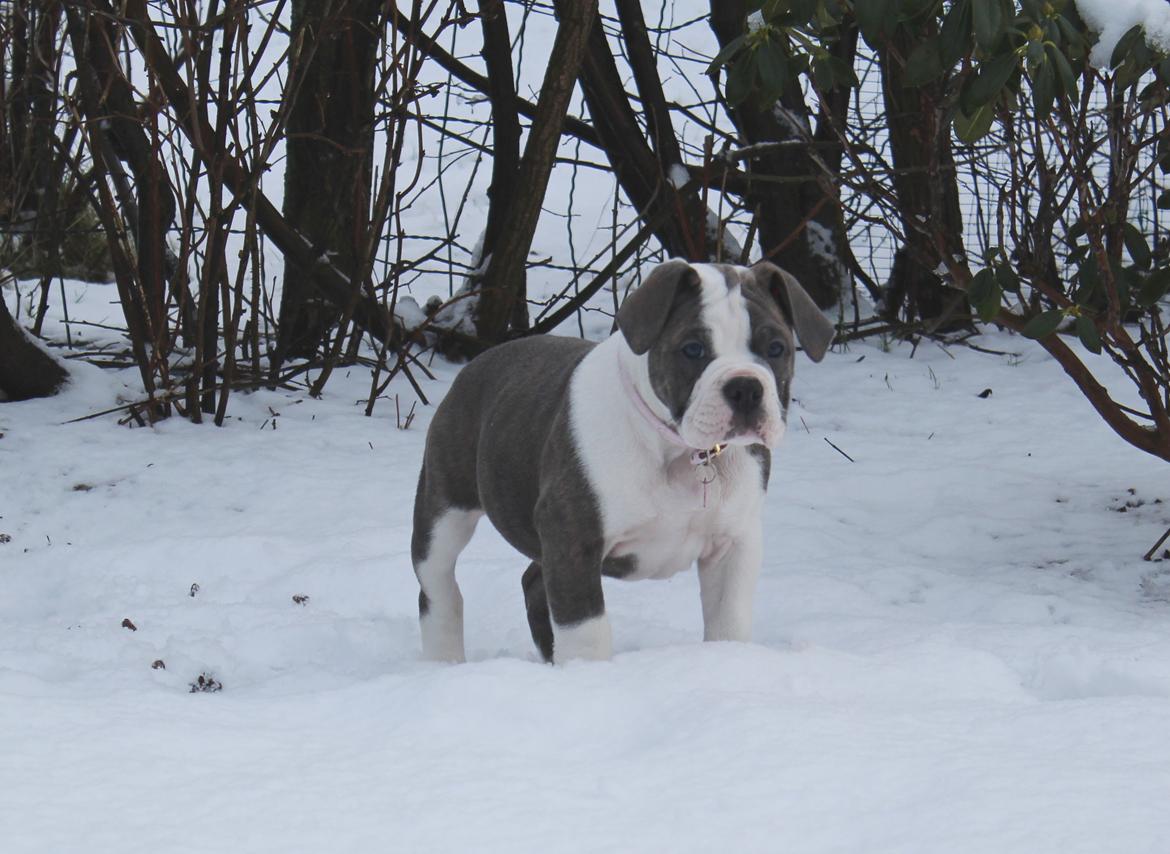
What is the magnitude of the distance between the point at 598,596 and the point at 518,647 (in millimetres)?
984

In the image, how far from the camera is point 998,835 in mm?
2352

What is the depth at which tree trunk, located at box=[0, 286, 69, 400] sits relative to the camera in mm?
6848

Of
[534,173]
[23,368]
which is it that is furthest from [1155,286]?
[23,368]

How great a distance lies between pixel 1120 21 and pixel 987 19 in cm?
86

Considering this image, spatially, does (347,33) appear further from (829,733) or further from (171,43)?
(829,733)

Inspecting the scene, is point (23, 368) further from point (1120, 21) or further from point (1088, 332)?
point (1120, 21)

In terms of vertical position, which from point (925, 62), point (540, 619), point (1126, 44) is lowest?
point (540, 619)

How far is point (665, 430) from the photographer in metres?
3.39

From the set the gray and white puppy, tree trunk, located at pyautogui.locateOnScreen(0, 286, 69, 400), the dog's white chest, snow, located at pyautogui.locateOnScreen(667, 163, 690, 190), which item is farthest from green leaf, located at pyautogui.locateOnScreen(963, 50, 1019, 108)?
tree trunk, located at pyautogui.locateOnScreen(0, 286, 69, 400)

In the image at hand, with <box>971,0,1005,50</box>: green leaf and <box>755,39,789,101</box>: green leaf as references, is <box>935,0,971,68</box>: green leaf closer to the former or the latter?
<box>971,0,1005,50</box>: green leaf

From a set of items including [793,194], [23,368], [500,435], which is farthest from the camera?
[793,194]

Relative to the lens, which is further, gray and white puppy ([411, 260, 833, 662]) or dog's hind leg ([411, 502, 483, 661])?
dog's hind leg ([411, 502, 483, 661])

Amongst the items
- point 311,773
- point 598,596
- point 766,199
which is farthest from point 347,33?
point 311,773

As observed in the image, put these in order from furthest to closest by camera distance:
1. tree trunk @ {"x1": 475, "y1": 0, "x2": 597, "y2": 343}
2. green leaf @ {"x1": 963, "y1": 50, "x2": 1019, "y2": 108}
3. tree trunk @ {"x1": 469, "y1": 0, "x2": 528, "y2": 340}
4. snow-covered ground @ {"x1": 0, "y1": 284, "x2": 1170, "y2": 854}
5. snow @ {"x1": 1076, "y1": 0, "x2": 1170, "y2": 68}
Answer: tree trunk @ {"x1": 469, "y1": 0, "x2": 528, "y2": 340}
tree trunk @ {"x1": 475, "y1": 0, "x2": 597, "y2": 343}
snow @ {"x1": 1076, "y1": 0, "x2": 1170, "y2": 68}
green leaf @ {"x1": 963, "y1": 50, "x2": 1019, "y2": 108}
snow-covered ground @ {"x1": 0, "y1": 284, "x2": 1170, "y2": 854}
